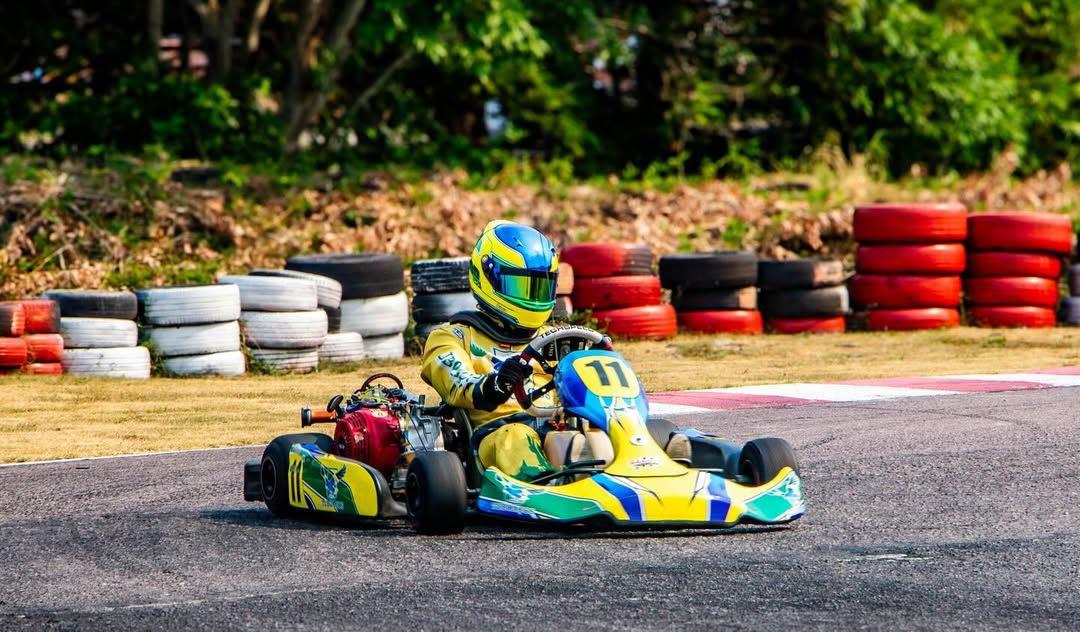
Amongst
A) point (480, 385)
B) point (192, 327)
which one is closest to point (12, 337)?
point (192, 327)

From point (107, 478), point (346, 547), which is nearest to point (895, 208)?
point (107, 478)

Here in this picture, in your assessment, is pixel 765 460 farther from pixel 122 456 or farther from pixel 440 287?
pixel 440 287

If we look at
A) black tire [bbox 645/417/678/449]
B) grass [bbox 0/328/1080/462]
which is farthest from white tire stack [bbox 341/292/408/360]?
black tire [bbox 645/417/678/449]

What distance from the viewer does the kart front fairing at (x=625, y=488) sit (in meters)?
5.33

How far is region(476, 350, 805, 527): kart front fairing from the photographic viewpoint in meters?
5.33

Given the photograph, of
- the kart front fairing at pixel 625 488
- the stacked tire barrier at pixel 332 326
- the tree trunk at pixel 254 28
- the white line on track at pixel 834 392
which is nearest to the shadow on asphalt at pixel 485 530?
the kart front fairing at pixel 625 488

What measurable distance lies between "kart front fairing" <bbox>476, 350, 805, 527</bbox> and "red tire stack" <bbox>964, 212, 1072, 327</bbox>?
8.75m

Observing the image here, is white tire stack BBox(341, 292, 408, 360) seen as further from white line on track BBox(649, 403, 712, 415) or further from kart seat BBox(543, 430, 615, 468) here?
kart seat BBox(543, 430, 615, 468)

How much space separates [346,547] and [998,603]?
2184 mm

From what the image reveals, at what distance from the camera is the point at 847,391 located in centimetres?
986

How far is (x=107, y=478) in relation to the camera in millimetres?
7242

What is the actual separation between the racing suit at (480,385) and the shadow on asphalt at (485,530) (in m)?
0.22

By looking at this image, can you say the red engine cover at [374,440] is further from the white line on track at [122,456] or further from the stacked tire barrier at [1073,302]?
the stacked tire barrier at [1073,302]

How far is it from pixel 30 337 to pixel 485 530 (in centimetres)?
602
